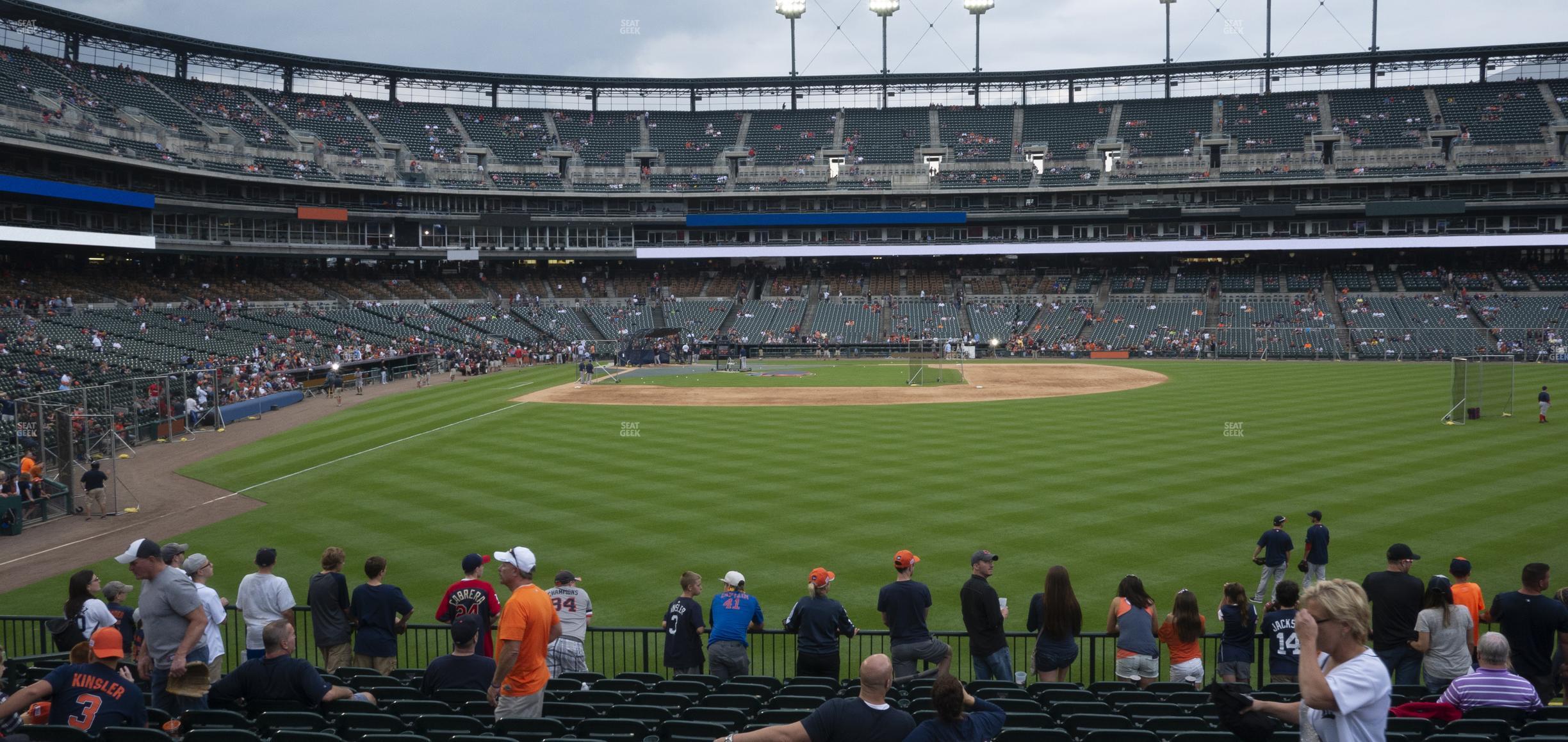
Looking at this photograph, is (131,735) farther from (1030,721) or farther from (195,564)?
(1030,721)

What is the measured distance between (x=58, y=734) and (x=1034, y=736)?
718cm

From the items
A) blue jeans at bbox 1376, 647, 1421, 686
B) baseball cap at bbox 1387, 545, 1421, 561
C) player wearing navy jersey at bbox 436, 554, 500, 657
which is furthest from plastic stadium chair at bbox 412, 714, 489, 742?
baseball cap at bbox 1387, 545, 1421, 561

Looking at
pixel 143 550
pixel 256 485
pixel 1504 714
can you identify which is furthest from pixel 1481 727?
pixel 256 485

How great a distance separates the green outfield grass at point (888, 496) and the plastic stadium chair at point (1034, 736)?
8173 mm

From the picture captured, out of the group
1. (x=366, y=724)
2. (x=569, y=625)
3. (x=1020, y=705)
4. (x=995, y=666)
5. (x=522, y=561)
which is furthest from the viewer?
(x=569, y=625)

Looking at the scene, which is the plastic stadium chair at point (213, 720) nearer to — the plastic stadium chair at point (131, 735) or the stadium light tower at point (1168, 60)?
the plastic stadium chair at point (131, 735)

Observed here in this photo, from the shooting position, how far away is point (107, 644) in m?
7.11

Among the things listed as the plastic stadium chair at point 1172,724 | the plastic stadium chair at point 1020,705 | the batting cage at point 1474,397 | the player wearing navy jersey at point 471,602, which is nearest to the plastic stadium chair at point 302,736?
the player wearing navy jersey at point 471,602

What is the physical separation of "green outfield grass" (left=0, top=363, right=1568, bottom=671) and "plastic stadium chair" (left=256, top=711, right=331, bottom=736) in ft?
25.4

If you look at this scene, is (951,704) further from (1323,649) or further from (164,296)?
(164,296)

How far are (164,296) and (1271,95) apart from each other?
95.9 meters

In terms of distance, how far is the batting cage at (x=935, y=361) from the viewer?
5459cm

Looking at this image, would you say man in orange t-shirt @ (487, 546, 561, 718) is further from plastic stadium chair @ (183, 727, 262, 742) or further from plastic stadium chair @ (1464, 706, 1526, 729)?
plastic stadium chair @ (1464, 706, 1526, 729)

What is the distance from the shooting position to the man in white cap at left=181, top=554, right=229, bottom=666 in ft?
32.4
